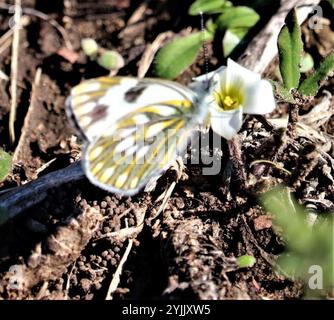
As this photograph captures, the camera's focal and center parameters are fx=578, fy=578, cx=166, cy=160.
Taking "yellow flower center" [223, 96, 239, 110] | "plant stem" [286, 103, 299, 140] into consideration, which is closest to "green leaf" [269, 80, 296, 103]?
"plant stem" [286, 103, 299, 140]

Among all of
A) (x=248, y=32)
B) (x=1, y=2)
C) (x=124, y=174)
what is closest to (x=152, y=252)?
A: (x=124, y=174)

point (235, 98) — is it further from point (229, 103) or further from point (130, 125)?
point (130, 125)

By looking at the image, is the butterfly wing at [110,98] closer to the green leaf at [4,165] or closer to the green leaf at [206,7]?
the green leaf at [4,165]

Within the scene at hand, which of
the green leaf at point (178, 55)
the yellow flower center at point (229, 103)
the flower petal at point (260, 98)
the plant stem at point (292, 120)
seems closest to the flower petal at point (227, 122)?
the flower petal at point (260, 98)

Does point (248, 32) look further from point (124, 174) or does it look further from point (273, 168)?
point (124, 174)

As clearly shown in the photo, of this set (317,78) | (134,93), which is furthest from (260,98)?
(134,93)
